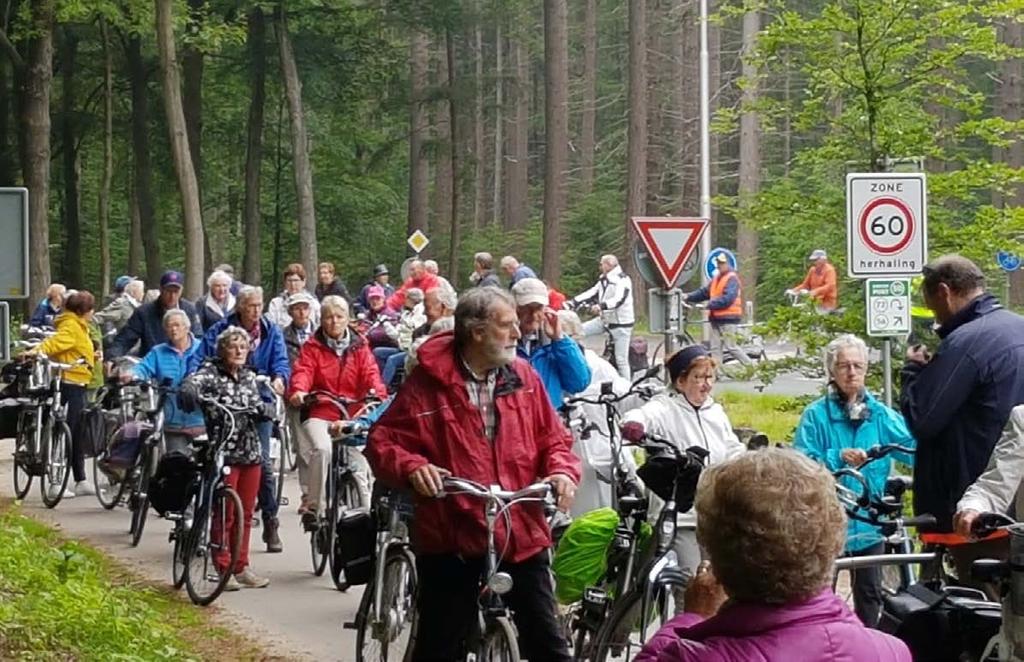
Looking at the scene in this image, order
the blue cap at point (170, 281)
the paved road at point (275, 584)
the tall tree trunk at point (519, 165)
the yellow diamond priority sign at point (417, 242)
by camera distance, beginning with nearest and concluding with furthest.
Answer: the paved road at point (275, 584)
the blue cap at point (170, 281)
the yellow diamond priority sign at point (417, 242)
the tall tree trunk at point (519, 165)

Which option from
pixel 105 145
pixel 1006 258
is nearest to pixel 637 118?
pixel 105 145

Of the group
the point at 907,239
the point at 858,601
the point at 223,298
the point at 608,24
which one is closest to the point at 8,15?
the point at 223,298

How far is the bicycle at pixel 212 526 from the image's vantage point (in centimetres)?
1136

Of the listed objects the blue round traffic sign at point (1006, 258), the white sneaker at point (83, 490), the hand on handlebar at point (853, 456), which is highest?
the blue round traffic sign at point (1006, 258)

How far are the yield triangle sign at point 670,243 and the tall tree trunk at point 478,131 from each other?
107 feet

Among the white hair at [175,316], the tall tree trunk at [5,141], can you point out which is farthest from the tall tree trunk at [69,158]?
the white hair at [175,316]

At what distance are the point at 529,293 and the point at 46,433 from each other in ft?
24.1

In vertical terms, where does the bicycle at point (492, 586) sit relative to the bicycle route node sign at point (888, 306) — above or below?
below

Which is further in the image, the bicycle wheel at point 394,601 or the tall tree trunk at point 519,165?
the tall tree trunk at point 519,165

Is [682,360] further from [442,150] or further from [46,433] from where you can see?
[442,150]

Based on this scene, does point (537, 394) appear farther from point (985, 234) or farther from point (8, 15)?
point (8, 15)

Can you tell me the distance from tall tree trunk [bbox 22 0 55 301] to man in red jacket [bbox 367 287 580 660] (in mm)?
23874

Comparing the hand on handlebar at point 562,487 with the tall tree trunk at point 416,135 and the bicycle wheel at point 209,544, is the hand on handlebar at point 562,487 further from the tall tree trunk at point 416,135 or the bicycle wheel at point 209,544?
the tall tree trunk at point 416,135

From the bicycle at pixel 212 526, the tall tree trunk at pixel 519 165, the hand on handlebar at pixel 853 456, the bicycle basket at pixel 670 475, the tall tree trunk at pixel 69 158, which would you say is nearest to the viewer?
the bicycle basket at pixel 670 475
